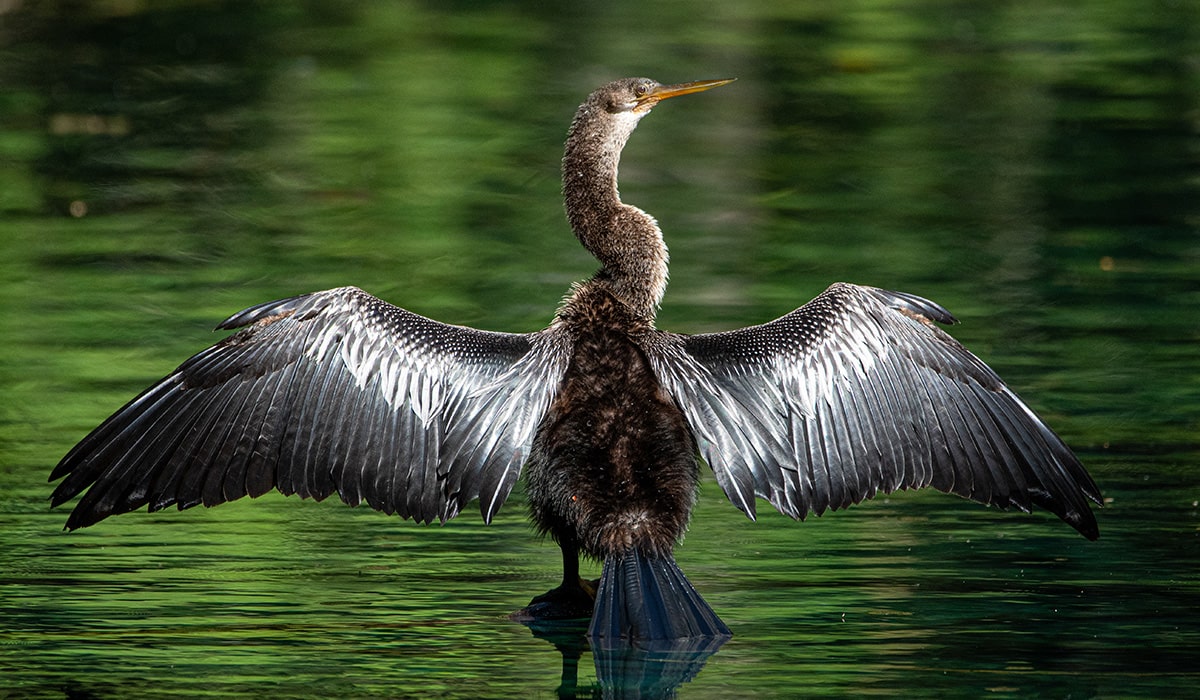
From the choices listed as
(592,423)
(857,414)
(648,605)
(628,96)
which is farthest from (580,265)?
(648,605)

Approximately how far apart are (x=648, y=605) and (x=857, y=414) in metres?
1.14

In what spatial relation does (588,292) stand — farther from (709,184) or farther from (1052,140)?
(1052,140)

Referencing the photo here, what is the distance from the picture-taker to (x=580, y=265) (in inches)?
459

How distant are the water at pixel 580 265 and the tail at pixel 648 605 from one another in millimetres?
113

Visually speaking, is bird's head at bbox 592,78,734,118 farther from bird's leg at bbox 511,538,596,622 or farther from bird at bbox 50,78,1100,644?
bird's leg at bbox 511,538,596,622

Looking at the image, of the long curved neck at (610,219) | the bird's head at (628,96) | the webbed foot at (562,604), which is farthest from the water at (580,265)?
the bird's head at (628,96)

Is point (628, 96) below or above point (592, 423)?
above

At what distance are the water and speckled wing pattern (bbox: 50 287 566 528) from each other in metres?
0.41

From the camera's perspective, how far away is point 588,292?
22.7ft

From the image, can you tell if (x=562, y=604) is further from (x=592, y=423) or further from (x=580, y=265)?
(x=580, y=265)

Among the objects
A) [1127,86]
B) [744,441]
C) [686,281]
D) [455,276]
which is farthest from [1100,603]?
[1127,86]

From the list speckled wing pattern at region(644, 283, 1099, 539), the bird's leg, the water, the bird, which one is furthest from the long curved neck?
the water

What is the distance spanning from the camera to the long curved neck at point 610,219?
6.98 metres

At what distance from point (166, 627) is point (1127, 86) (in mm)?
12161
